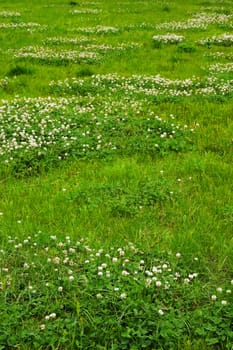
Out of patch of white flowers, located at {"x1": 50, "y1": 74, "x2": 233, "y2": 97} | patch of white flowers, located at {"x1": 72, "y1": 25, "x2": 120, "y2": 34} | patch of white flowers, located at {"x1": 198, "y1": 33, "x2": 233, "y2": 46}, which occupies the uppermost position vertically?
patch of white flowers, located at {"x1": 72, "y1": 25, "x2": 120, "y2": 34}

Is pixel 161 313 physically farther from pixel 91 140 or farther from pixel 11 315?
pixel 91 140

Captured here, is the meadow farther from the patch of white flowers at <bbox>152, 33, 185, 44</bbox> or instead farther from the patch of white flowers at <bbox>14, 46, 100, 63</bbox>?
the patch of white flowers at <bbox>152, 33, 185, 44</bbox>

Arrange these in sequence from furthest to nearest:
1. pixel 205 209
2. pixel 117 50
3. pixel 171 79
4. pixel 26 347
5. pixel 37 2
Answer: pixel 37 2
pixel 117 50
pixel 171 79
pixel 205 209
pixel 26 347

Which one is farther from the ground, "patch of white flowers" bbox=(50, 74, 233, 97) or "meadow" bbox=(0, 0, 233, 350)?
"patch of white flowers" bbox=(50, 74, 233, 97)

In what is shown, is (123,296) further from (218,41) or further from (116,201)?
(218,41)

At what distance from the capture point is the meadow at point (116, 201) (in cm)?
522

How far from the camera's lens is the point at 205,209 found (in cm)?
766

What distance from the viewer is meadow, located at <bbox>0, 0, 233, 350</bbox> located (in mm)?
5219

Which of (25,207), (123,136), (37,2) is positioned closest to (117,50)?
(123,136)

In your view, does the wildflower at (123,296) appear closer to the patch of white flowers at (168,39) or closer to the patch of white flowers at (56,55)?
the patch of white flowers at (56,55)

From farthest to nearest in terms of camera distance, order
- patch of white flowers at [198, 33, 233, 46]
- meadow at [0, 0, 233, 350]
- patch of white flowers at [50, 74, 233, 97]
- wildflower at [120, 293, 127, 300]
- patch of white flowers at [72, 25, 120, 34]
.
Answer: patch of white flowers at [72, 25, 120, 34]
patch of white flowers at [198, 33, 233, 46]
patch of white flowers at [50, 74, 233, 97]
wildflower at [120, 293, 127, 300]
meadow at [0, 0, 233, 350]

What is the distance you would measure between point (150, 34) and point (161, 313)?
64.4 feet

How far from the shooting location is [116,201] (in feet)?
25.7

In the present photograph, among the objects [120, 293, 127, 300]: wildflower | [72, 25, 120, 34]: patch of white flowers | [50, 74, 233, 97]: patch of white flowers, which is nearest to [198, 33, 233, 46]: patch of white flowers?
[72, 25, 120, 34]: patch of white flowers
